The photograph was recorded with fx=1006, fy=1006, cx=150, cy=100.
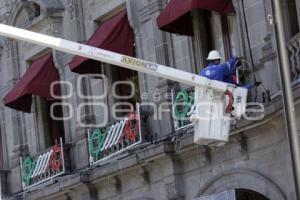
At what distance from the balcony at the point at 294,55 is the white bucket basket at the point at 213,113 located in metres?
2.07

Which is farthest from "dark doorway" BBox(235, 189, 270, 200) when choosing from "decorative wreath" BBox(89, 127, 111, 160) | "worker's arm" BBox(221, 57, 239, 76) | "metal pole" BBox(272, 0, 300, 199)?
"metal pole" BBox(272, 0, 300, 199)

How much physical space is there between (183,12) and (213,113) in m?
5.14

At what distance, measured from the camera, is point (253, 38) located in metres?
20.3

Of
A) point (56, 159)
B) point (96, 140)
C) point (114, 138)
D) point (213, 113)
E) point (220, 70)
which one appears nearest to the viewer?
point (213, 113)

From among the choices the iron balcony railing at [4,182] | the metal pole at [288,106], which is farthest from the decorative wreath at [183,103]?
the iron balcony railing at [4,182]

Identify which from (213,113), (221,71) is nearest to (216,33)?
(221,71)

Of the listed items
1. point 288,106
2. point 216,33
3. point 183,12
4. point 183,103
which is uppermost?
point 183,12

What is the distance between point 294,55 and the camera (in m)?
18.6

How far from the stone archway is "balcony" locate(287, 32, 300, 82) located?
7.45ft

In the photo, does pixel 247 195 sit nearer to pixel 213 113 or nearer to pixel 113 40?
pixel 113 40

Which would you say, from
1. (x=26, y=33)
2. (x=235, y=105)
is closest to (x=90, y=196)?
(x=235, y=105)

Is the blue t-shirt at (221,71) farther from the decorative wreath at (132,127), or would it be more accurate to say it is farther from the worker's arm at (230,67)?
the decorative wreath at (132,127)

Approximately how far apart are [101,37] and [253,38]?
5.00 metres

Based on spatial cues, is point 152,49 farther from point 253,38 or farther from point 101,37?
point 253,38
